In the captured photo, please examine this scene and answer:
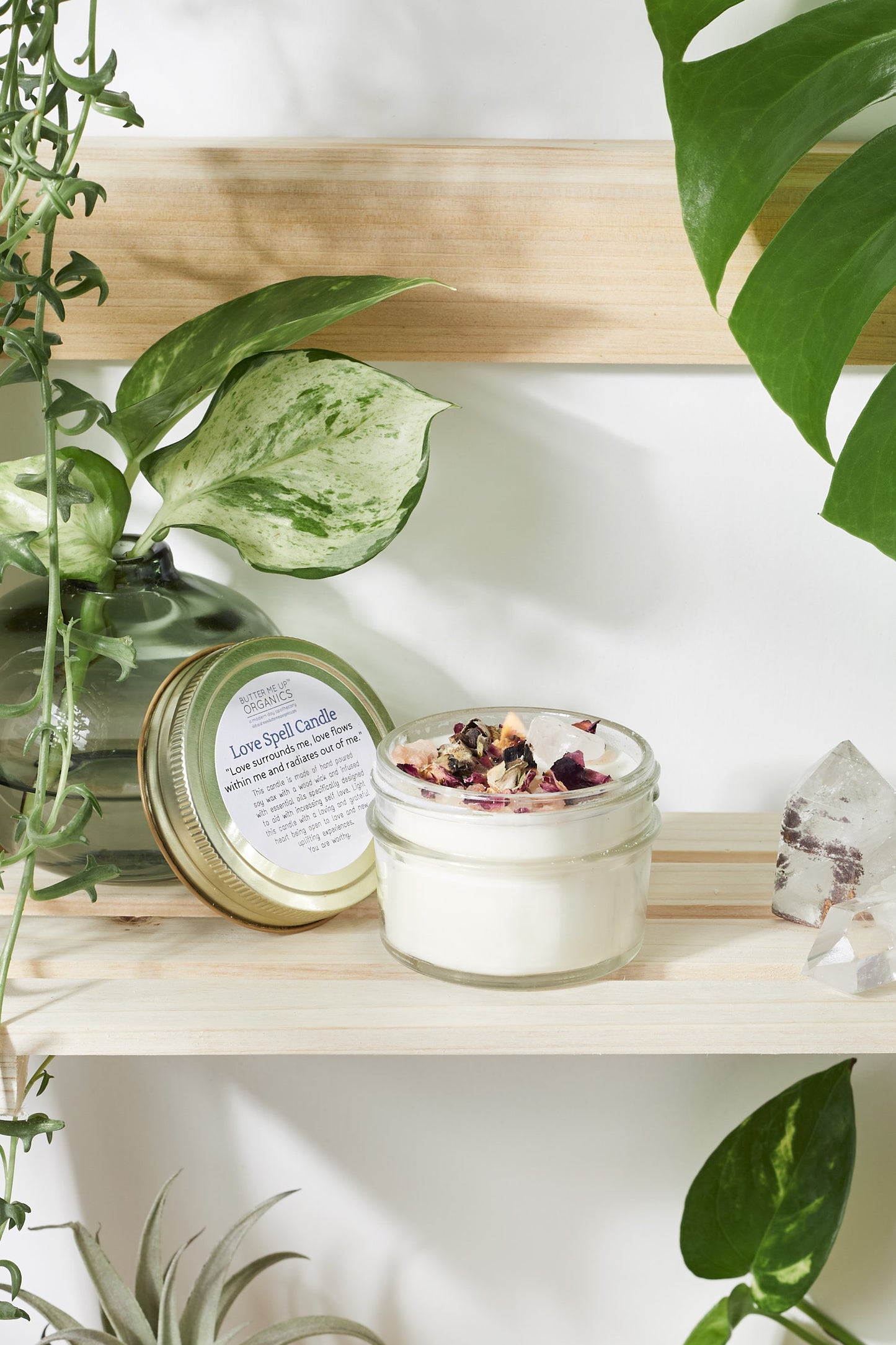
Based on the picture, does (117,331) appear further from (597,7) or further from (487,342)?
(597,7)

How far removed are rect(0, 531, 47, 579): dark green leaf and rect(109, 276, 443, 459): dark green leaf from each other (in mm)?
77

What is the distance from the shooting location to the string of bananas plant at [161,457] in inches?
16.9

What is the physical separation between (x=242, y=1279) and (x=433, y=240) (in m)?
0.62

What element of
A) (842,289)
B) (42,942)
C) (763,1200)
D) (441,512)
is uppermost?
(842,289)

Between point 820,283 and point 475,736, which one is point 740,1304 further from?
point 820,283

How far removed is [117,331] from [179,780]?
26 centimetres

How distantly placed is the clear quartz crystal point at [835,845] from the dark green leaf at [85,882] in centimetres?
32

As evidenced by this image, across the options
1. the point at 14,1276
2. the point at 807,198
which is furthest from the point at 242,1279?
the point at 807,198

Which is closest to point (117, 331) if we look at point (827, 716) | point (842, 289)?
point (842, 289)

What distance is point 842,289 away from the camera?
455mm

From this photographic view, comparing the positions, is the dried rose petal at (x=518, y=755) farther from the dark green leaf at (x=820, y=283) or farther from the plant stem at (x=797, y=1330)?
the plant stem at (x=797, y=1330)

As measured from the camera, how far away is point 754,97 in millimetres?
438

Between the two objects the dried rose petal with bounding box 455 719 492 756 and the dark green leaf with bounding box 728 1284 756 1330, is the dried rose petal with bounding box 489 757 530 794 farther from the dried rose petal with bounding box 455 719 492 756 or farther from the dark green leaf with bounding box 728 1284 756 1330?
the dark green leaf with bounding box 728 1284 756 1330

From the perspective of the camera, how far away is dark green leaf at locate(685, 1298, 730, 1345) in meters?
0.67
